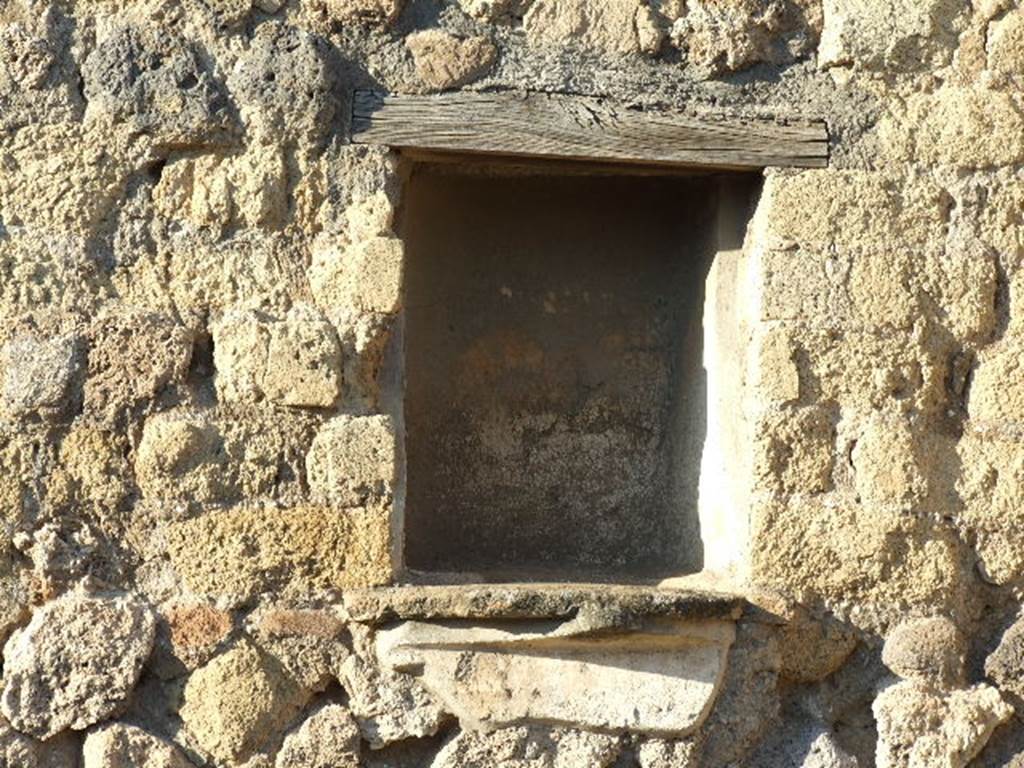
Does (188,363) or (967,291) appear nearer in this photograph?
(188,363)

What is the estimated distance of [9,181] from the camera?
371cm

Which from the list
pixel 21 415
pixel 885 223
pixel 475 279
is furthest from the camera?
pixel 475 279

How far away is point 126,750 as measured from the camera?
11.7 ft

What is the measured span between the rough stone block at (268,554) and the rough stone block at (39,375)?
0.33 meters

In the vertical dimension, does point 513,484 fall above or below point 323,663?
above

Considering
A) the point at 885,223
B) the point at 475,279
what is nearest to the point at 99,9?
the point at 475,279

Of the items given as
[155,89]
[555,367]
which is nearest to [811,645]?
[555,367]

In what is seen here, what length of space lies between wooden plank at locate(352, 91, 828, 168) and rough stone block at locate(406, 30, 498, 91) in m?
0.04

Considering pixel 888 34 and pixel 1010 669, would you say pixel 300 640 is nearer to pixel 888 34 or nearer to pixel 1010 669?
pixel 1010 669

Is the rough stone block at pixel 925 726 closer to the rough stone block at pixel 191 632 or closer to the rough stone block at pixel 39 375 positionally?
the rough stone block at pixel 191 632

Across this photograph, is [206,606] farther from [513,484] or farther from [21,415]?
[513,484]

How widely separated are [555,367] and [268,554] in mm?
897

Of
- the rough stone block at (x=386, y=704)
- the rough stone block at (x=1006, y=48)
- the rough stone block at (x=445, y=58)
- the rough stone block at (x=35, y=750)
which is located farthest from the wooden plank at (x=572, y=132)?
the rough stone block at (x=35, y=750)

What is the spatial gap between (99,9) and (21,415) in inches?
33.0
